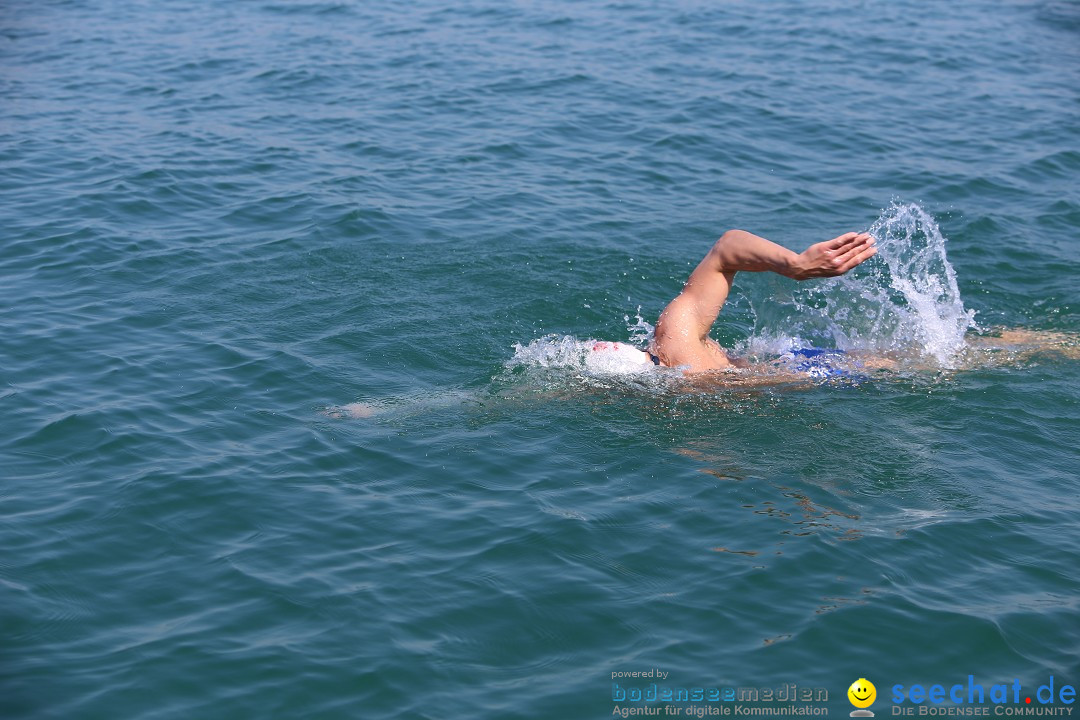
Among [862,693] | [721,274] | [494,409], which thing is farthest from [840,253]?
[494,409]

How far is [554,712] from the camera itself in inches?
217

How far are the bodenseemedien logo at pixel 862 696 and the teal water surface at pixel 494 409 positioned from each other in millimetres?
82

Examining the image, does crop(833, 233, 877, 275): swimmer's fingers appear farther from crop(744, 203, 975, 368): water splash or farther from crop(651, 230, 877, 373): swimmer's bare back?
crop(744, 203, 975, 368): water splash

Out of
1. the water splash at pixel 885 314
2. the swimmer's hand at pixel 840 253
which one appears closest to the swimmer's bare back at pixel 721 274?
the swimmer's hand at pixel 840 253

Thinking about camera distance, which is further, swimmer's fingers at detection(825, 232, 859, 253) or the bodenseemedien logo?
swimmer's fingers at detection(825, 232, 859, 253)

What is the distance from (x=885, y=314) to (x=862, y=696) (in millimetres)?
4973

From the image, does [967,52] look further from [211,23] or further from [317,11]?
[211,23]

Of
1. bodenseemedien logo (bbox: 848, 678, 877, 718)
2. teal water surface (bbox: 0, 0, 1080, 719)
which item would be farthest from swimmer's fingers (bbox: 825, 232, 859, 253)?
bodenseemedien logo (bbox: 848, 678, 877, 718)

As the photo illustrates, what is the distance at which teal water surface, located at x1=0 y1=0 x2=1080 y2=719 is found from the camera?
5.97 m

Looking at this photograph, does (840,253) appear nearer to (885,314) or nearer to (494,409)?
(494,409)

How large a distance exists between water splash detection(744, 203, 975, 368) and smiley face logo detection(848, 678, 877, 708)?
3753 millimetres

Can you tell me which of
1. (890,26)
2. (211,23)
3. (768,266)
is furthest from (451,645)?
(890,26)

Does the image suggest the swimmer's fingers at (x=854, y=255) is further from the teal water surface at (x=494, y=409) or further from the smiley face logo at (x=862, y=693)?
the smiley face logo at (x=862, y=693)

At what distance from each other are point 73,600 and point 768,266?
482 centimetres
